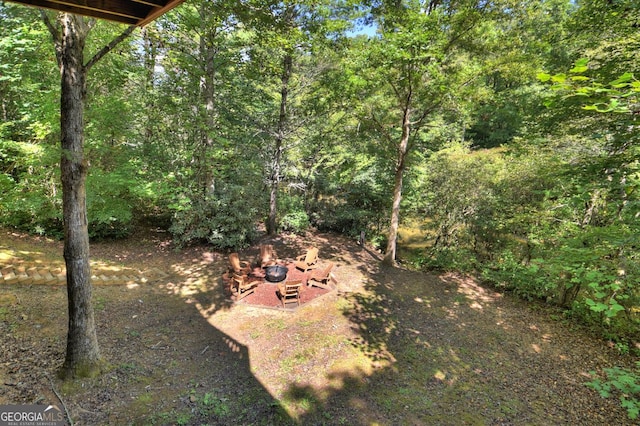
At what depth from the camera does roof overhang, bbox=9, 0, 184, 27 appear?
9.04ft

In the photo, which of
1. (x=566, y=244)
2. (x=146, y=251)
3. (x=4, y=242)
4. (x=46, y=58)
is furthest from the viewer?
(x=146, y=251)

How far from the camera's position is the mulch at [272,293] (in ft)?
23.1

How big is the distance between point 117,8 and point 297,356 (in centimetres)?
583

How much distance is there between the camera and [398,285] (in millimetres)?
8680

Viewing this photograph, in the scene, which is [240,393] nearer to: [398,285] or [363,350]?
[363,350]

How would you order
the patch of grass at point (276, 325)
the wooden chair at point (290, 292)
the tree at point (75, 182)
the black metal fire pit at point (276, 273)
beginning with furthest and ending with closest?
the black metal fire pit at point (276, 273), the wooden chair at point (290, 292), the patch of grass at point (276, 325), the tree at point (75, 182)

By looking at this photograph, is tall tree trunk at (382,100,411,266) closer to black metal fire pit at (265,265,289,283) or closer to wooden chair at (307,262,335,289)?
wooden chair at (307,262,335,289)

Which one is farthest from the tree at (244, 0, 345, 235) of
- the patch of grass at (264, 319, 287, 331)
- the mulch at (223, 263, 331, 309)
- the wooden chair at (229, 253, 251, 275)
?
the patch of grass at (264, 319, 287, 331)

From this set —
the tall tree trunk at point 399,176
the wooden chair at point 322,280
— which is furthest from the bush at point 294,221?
the wooden chair at point 322,280

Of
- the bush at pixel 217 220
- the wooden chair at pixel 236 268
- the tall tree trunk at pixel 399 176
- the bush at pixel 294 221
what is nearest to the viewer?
the wooden chair at pixel 236 268

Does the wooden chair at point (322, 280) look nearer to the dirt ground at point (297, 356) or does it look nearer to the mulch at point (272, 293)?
the mulch at point (272, 293)

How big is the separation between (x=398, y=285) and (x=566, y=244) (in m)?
4.32

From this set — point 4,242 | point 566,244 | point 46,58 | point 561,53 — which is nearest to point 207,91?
point 46,58

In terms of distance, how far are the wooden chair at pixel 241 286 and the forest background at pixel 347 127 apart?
2826 millimetres
